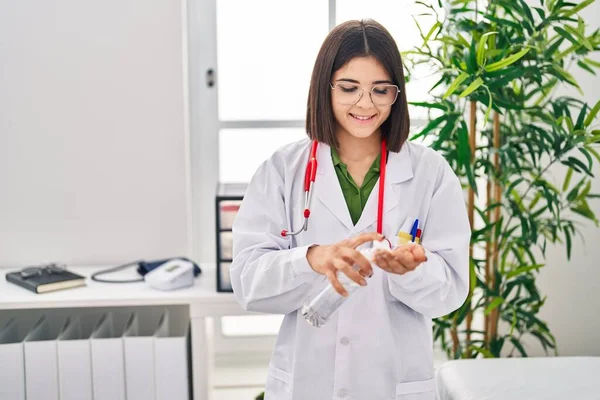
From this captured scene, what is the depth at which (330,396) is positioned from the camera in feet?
4.60

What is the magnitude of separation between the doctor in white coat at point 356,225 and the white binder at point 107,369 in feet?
2.42

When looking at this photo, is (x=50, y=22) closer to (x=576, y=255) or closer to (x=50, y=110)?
(x=50, y=110)

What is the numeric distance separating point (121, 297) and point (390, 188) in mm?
984

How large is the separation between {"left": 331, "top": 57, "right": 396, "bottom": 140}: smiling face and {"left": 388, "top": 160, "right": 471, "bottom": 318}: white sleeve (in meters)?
0.19

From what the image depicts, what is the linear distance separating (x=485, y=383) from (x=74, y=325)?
128cm

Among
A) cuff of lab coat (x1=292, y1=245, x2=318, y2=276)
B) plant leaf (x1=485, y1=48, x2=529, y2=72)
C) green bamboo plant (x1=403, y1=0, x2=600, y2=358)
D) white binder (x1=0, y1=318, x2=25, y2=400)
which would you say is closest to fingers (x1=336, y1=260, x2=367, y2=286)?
cuff of lab coat (x1=292, y1=245, x2=318, y2=276)

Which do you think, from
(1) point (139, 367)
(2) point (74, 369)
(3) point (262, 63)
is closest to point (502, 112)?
(3) point (262, 63)

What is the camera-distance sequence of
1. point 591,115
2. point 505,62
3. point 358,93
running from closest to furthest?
point 358,93
point 505,62
point 591,115

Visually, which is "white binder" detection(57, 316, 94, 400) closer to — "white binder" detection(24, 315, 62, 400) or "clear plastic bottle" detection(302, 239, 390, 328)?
"white binder" detection(24, 315, 62, 400)

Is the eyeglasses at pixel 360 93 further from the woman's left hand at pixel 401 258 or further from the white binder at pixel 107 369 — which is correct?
the white binder at pixel 107 369

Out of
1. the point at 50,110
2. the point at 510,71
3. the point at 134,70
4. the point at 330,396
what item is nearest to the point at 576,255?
the point at 510,71

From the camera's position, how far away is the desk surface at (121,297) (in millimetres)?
2004

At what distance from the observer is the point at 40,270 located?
2.15 m

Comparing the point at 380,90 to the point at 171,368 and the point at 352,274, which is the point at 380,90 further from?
the point at 171,368
